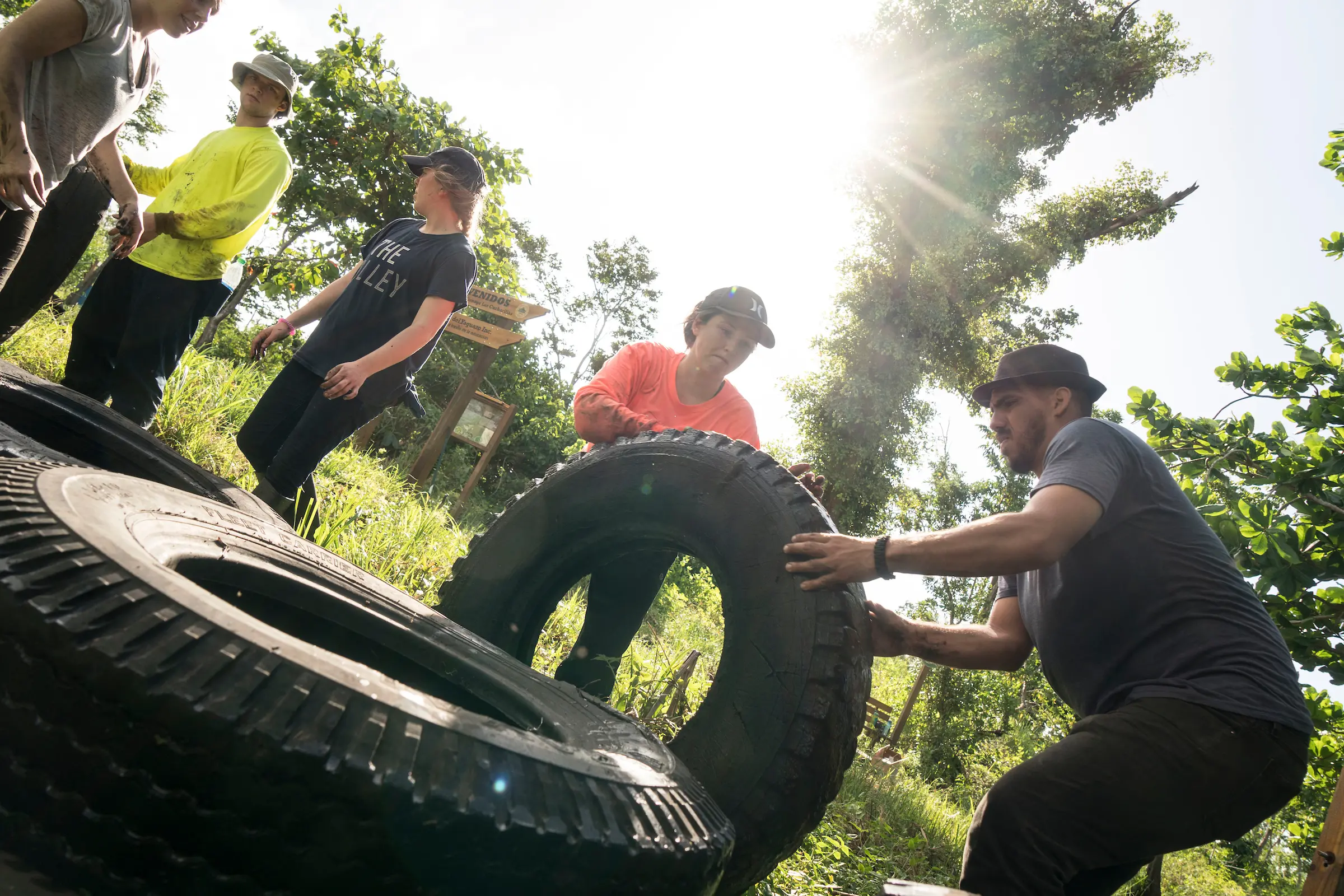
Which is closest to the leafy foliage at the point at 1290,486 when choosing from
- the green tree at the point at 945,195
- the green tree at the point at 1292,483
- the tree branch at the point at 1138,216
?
the green tree at the point at 1292,483

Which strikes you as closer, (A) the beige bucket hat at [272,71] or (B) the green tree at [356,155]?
(A) the beige bucket hat at [272,71]

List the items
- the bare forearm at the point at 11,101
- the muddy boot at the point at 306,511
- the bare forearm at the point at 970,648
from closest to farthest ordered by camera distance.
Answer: the bare forearm at the point at 11,101
the bare forearm at the point at 970,648
the muddy boot at the point at 306,511

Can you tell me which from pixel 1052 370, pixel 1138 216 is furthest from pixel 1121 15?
pixel 1052 370

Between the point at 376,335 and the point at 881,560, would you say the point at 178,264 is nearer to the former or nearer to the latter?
the point at 376,335

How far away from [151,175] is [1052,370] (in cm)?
424

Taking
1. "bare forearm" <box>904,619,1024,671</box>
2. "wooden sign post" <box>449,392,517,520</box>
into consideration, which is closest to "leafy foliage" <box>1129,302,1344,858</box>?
"bare forearm" <box>904,619,1024,671</box>

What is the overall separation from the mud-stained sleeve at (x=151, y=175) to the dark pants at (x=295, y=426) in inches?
52.1

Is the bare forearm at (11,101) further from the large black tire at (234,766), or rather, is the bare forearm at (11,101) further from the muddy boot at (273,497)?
the large black tire at (234,766)

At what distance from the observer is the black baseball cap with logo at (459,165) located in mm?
3246

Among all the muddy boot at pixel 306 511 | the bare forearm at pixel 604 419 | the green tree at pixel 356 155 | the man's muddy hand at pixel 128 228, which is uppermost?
the green tree at pixel 356 155

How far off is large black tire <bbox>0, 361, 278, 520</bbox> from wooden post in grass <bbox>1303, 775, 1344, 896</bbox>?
4.34 meters

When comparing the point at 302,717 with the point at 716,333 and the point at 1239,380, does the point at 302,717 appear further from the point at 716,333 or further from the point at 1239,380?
the point at 1239,380

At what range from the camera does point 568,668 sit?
3361 millimetres

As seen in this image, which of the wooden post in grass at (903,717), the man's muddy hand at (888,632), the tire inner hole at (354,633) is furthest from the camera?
the wooden post in grass at (903,717)
